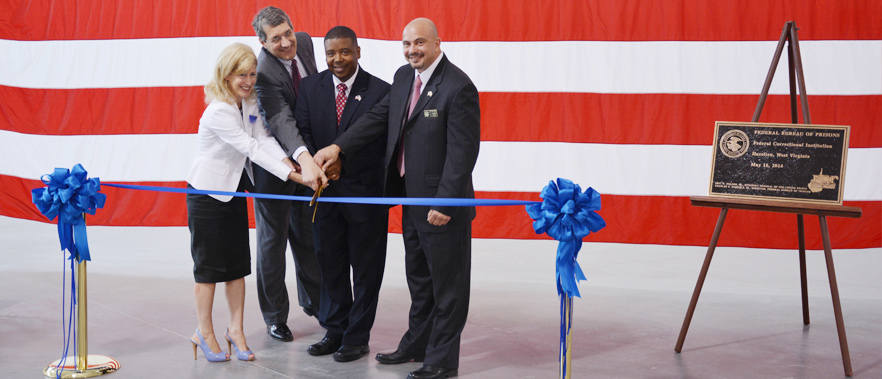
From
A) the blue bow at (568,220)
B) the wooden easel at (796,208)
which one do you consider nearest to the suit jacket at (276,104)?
the blue bow at (568,220)

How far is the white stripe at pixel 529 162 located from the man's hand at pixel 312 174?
2.35 m

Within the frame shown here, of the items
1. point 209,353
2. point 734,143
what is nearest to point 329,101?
point 209,353

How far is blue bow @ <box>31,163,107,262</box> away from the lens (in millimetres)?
2816

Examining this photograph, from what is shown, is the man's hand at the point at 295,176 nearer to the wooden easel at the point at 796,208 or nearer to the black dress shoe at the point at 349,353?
the black dress shoe at the point at 349,353

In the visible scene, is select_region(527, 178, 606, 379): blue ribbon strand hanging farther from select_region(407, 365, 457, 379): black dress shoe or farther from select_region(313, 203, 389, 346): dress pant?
select_region(313, 203, 389, 346): dress pant

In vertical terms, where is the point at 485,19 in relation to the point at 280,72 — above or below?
above

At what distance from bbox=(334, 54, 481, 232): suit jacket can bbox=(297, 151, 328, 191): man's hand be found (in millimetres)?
119

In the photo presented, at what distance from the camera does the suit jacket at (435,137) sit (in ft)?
8.98

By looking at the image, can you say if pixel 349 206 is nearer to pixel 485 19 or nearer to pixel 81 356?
pixel 81 356

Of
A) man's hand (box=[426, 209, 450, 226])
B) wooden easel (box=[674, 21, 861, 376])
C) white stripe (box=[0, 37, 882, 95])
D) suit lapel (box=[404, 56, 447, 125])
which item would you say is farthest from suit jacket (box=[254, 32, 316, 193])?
white stripe (box=[0, 37, 882, 95])

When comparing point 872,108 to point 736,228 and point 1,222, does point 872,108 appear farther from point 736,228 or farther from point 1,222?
point 1,222

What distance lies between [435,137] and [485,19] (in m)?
2.58

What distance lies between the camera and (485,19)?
5.19m

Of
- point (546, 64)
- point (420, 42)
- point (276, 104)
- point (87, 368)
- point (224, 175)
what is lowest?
point (87, 368)
